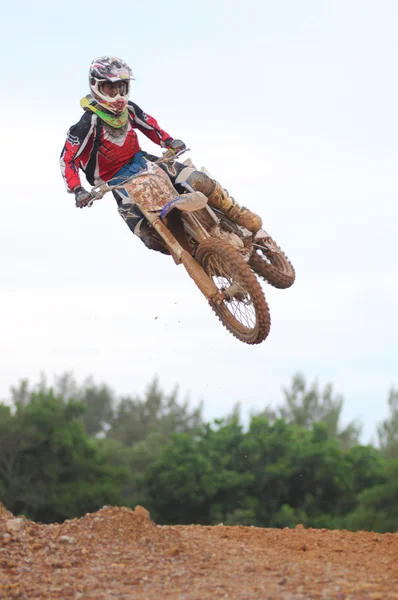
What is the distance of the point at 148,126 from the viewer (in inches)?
580

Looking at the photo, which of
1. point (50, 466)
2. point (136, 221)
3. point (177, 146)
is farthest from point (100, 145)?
point (50, 466)

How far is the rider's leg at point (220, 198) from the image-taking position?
13.9m

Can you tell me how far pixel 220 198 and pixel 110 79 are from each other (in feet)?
7.44

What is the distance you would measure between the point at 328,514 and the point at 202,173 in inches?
943

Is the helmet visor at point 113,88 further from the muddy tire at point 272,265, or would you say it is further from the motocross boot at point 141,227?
the muddy tire at point 272,265

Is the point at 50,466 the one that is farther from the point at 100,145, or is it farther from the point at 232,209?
the point at 232,209

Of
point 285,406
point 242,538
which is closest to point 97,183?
point 242,538

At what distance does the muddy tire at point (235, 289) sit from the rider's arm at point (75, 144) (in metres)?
2.21

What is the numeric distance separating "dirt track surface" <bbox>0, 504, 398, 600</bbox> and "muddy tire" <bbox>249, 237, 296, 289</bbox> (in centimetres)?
378

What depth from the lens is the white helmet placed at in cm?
1354

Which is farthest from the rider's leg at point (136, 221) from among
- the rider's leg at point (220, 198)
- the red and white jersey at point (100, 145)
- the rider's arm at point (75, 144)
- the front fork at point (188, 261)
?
the rider's leg at point (220, 198)

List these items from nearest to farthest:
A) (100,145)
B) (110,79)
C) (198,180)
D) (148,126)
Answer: (110,79) < (198,180) < (100,145) < (148,126)

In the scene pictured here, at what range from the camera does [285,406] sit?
5456 centimetres

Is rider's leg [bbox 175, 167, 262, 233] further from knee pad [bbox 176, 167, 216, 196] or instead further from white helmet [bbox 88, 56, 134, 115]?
white helmet [bbox 88, 56, 134, 115]
